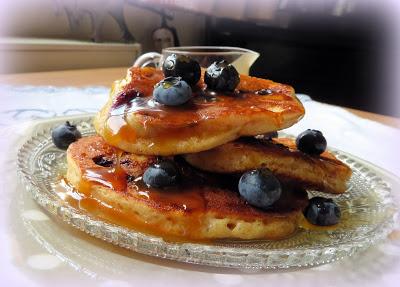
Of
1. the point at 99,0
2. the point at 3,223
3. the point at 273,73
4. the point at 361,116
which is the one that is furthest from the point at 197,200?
the point at 99,0

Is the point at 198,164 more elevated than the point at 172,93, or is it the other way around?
the point at 172,93

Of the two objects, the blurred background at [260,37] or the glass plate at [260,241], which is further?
the blurred background at [260,37]

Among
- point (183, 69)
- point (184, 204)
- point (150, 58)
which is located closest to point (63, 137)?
point (183, 69)

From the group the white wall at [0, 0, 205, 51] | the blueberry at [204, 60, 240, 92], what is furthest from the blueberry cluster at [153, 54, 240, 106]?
the white wall at [0, 0, 205, 51]

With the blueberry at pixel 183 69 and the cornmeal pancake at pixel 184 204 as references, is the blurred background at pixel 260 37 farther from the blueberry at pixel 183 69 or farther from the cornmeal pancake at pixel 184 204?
the cornmeal pancake at pixel 184 204

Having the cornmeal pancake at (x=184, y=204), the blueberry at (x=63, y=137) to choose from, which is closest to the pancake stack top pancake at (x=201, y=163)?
the cornmeal pancake at (x=184, y=204)

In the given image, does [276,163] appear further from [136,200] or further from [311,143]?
[136,200]

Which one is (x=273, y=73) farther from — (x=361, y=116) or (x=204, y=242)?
→ (x=204, y=242)
